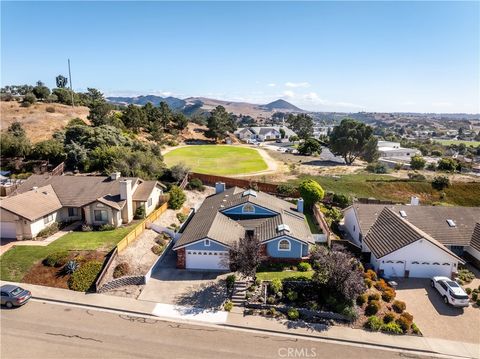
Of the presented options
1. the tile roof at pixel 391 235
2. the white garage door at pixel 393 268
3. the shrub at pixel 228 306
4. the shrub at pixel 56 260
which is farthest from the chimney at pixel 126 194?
the white garage door at pixel 393 268

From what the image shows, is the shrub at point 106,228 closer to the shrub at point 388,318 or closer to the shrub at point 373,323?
the shrub at point 373,323

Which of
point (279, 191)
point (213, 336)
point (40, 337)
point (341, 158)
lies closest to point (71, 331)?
point (40, 337)

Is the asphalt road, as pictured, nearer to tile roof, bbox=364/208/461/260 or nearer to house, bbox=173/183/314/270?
house, bbox=173/183/314/270

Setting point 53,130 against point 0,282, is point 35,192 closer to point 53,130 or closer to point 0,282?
point 0,282

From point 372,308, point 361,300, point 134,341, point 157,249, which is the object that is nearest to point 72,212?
point 157,249

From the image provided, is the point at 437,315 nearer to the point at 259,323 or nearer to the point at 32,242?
the point at 259,323

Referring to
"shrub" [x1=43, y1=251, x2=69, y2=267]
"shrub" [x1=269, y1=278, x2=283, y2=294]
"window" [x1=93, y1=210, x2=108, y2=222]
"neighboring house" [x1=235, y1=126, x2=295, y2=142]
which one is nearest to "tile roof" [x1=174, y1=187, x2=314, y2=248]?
"shrub" [x1=269, y1=278, x2=283, y2=294]
